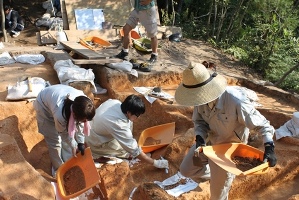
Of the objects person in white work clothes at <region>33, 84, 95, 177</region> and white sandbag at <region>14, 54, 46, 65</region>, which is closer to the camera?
person in white work clothes at <region>33, 84, 95, 177</region>

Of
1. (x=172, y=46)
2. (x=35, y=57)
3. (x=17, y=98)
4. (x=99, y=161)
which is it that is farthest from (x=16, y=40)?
(x=99, y=161)

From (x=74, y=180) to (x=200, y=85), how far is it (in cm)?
172

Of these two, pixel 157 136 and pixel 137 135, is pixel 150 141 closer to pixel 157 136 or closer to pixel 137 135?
pixel 157 136

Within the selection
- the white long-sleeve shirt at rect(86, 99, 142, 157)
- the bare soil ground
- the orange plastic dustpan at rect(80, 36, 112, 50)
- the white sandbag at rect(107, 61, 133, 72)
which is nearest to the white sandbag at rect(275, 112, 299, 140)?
the bare soil ground

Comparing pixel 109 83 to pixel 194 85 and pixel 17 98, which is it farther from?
pixel 194 85

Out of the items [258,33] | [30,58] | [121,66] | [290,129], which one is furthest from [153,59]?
[258,33]

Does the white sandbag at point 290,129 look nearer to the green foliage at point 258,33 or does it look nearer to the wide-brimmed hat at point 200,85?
the wide-brimmed hat at point 200,85

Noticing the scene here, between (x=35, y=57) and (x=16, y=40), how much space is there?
3.50m

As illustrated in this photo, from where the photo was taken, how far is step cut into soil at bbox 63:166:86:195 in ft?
11.7

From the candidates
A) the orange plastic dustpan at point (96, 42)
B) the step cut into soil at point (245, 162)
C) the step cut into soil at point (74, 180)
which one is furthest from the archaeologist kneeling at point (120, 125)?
the orange plastic dustpan at point (96, 42)

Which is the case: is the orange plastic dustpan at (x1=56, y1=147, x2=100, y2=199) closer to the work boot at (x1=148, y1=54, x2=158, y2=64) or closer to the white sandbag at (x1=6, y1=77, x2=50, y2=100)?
the white sandbag at (x1=6, y1=77, x2=50, y2=100)

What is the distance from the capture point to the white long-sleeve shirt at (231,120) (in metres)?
2.98

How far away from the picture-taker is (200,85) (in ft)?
9.75

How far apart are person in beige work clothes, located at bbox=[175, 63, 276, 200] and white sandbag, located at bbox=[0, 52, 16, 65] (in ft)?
12.9
